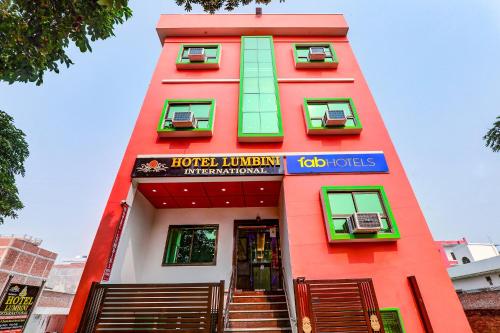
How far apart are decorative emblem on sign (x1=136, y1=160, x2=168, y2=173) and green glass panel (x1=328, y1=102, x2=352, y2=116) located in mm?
6585

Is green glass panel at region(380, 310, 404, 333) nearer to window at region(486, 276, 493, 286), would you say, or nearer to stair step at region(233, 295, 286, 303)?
stair step at region(233, 295, 286, 303)

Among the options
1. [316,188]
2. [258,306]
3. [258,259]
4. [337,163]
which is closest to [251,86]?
[337,163]

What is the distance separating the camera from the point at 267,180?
7453 millimetres

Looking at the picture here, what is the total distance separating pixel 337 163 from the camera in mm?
7473

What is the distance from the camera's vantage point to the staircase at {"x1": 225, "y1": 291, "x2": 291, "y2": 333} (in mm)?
6147

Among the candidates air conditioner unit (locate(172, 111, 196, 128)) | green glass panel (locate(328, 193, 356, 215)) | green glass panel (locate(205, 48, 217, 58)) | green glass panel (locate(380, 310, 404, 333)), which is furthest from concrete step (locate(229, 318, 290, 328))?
green glass panel (locate(205, 48, 217, 58))

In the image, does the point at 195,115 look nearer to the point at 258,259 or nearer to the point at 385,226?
the point at 258,259

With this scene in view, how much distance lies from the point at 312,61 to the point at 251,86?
3.21 meters

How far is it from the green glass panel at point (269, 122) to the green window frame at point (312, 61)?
3.32m

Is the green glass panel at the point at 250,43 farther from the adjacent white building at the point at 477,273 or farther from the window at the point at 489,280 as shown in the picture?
the window at the point at 489,280

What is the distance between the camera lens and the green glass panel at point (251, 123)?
812cm

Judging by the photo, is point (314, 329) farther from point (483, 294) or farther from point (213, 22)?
point (483, 294)

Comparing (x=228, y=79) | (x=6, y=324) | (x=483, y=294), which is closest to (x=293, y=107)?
(x=228, y=79)

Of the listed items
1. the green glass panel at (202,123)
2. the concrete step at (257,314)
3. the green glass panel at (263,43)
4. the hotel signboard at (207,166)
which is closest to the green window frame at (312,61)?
the green glass panel at (263,43)
